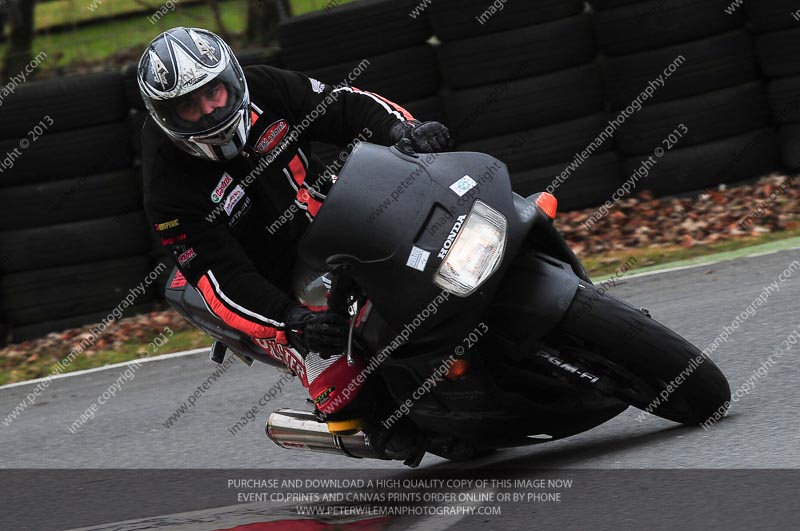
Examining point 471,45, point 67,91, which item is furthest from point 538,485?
point 67,91

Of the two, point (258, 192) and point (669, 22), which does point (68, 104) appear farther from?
point (258, 192)

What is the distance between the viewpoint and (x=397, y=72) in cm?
841

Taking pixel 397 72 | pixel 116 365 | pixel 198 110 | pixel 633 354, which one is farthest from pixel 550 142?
pixel 633 354

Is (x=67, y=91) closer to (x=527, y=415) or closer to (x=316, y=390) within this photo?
(x=316, y=390)

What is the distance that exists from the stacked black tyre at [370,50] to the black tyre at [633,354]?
494 centimetres

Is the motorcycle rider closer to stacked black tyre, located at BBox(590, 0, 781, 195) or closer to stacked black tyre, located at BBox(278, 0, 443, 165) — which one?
stacked black tyre, located at BBox(278, 0, 443, 165)

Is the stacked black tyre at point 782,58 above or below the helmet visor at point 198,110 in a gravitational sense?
below

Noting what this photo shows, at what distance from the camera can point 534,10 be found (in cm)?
827

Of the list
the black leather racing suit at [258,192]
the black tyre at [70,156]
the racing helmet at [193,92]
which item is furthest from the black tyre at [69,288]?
the racing helmet at [193,92]

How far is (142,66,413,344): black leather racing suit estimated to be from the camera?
159 inches

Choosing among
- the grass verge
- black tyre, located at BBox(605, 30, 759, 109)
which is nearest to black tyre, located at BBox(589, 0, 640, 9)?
black tyre, located at BBox(605, 30, 759, 109)

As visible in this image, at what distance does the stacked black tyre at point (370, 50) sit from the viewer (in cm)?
835

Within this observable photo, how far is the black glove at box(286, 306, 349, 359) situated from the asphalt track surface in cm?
63

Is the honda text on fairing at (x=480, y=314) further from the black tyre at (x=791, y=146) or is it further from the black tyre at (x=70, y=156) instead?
the black tyre at (x=70, y=156)
